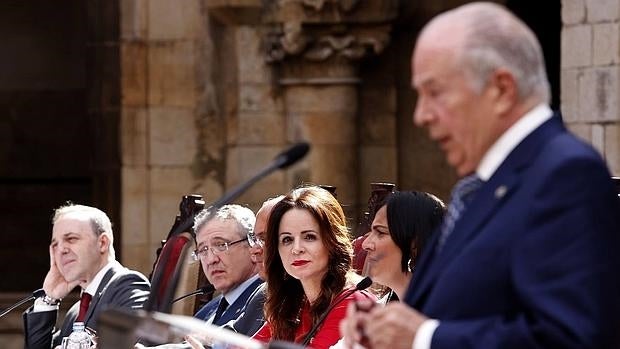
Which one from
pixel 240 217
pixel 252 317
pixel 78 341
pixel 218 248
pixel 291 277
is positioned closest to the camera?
pixel 291 277

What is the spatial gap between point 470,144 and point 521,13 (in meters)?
7.36

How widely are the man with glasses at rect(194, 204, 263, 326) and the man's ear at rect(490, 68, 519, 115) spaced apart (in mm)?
3279

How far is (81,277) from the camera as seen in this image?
6.59 metres

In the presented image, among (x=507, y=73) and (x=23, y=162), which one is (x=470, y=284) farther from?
(x=23, y=162)

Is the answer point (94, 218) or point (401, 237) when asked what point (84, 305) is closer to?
point (94, 218)

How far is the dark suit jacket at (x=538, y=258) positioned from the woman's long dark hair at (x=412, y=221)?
1.67 m

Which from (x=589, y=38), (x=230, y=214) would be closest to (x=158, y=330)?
(x=230, y=214)

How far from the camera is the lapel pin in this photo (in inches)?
113

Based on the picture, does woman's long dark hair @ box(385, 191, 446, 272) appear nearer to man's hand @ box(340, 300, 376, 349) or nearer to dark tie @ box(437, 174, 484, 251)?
dark tie @ box(437, 174, 484, 251)

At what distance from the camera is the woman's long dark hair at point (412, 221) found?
15.1ft

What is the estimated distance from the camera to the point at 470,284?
2.85m

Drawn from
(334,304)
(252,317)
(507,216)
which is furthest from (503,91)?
(252,317)

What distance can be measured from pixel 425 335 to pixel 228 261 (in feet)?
10.8

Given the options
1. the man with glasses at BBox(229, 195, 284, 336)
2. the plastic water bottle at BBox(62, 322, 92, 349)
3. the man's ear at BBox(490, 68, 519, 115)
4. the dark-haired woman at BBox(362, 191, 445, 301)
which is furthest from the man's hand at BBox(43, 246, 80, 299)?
the man's ear at BBox(490, 68, 519, 115)
